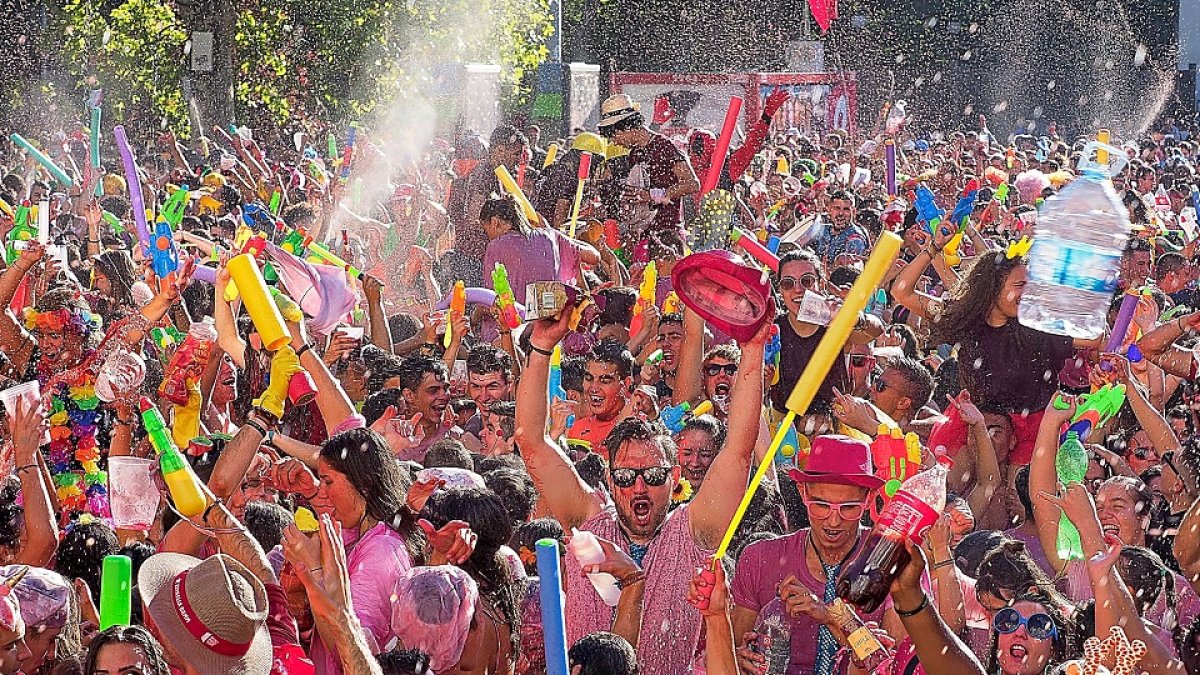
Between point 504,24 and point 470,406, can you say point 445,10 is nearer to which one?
point 504,24

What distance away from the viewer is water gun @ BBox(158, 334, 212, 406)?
562 centimetres

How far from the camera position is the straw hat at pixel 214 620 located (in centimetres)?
349

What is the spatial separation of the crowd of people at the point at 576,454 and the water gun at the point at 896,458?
0.08 metres

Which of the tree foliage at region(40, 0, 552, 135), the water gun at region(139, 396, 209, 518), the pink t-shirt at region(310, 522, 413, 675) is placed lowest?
the tree foliage at region(40, 0, 552, 135)

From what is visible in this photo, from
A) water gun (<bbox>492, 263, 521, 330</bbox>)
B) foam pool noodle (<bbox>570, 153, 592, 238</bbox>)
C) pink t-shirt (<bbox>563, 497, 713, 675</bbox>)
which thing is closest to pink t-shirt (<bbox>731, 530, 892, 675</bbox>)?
pink t-shirt (<bbox>563, 497, 713, 675</bbox>)

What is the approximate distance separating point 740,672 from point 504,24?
23.6 meters

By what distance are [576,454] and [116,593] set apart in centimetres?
205

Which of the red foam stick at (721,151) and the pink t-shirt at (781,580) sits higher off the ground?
the pink t-shirt at (781,580)

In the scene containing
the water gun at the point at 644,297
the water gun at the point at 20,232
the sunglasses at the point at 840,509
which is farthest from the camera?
the water gun at the point at 20,232

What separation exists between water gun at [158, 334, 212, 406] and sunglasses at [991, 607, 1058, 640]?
2.80 metres

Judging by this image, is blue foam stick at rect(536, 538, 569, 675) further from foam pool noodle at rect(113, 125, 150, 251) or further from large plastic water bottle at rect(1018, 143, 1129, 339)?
foam pool noodle at rect(113, 125, 150, 251)

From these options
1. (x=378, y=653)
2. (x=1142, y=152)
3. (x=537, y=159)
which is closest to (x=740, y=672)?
(x=378, y=653)

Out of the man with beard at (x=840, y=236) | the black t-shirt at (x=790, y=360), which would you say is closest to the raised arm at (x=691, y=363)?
the black t-shirt at (x=790, y=360)

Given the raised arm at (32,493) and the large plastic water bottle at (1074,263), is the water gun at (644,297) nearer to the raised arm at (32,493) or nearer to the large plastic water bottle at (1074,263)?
the large plastic water bottle at (1074,263)
